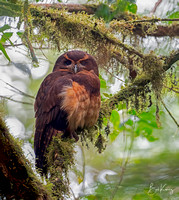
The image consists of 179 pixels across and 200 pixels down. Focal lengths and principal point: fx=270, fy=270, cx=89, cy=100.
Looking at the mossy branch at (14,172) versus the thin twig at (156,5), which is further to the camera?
the thin twig at (156,5)

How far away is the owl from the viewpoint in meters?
2.03

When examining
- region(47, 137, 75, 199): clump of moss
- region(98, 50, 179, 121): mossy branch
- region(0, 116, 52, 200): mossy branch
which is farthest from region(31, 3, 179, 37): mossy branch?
region(0, 116, 52, 200): mossy branch

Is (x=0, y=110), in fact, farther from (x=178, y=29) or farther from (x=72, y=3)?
(x=178, y=29)

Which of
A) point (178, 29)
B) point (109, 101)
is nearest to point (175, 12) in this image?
point (178, 29)

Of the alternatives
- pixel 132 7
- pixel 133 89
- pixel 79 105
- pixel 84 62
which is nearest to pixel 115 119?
pixel 133 89

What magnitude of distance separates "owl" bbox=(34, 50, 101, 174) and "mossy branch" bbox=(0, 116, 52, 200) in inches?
26.0

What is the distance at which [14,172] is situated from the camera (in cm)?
120

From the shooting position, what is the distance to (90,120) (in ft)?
7.16

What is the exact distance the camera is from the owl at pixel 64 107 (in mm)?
2033

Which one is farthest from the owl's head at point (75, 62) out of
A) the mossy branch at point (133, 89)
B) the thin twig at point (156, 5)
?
the thin twig at point (156, 5)

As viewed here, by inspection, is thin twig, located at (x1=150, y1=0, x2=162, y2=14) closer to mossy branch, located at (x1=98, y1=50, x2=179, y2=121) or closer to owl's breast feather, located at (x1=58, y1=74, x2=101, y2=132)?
mossy branch, located at (x1=98, y1=50, x2=179, y2=121)

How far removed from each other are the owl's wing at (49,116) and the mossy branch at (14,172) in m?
0.72

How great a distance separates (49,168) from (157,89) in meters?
1.37

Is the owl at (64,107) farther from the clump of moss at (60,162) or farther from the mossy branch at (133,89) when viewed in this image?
the mossy branch at (133,89)
